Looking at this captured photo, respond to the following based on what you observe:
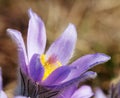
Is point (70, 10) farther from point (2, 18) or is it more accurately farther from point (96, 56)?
point (96, 56)

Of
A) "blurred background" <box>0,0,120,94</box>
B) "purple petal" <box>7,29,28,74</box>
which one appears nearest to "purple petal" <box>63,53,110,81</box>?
"purple petal" <box>7,29,28,74</box>

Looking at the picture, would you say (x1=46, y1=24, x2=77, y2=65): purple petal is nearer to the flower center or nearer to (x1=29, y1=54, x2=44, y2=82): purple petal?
the flower center

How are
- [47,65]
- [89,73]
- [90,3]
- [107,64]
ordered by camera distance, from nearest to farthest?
[89,73], [47,65], [107,64], [90,3]

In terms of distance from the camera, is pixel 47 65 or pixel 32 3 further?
pixel 32 3

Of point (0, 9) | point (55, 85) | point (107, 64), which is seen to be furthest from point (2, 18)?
point (55, 85)

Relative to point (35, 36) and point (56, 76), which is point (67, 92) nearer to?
point (56, 76)

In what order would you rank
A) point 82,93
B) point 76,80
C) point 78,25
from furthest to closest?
point 78,25 → point 82,93 → point 76,80

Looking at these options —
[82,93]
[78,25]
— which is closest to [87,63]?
[82,93]
